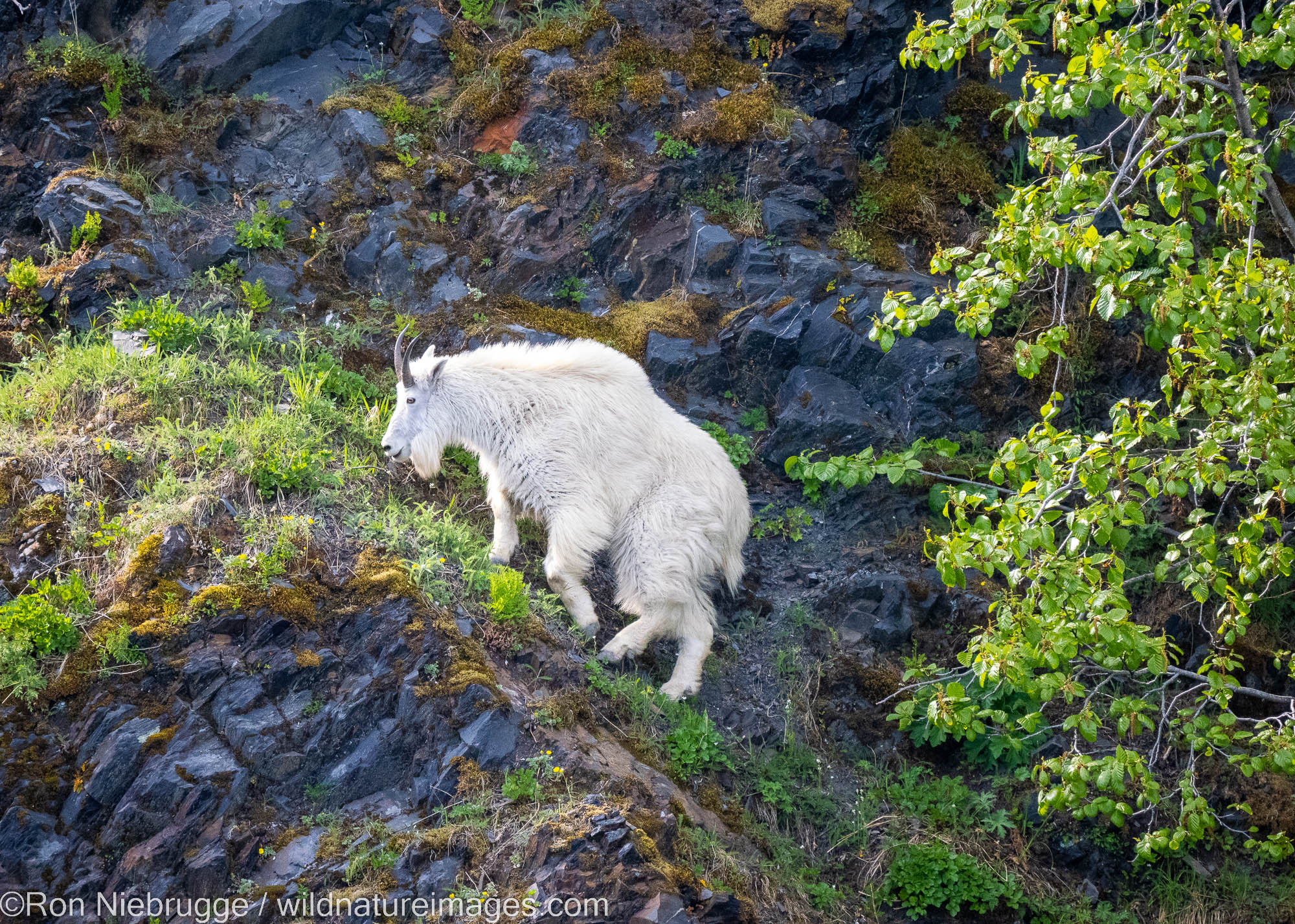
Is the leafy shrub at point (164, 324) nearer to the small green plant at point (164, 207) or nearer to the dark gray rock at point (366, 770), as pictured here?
the small green plant at point (164, 207)

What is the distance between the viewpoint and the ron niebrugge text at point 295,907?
5.05 meters

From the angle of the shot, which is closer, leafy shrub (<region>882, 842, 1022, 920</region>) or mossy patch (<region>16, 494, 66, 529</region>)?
leafy shrub (<region>882, 842, 1022, 920</region>)

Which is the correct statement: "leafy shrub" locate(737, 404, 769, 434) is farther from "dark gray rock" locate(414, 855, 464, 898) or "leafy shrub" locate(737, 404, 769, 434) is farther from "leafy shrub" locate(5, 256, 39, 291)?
"leafy shrub" locate(5, 256, 39, 291)

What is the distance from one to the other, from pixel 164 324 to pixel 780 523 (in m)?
6.26

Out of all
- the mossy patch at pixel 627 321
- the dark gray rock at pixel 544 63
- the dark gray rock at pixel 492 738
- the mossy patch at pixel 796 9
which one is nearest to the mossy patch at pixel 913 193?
the mossy patch at pixel 796 9

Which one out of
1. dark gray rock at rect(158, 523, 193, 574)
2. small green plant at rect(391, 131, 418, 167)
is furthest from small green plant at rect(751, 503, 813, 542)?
small green plant at rect(391, 131, 418, 167)

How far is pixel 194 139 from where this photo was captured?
10.8 metres

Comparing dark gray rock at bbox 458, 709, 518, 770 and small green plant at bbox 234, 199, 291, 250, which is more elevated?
small green plant at bbox 234, 199, 291, 250

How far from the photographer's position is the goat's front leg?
7945mm

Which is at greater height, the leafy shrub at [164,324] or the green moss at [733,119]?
the green moss at [733,119]

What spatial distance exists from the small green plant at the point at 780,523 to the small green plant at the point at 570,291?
3218mm

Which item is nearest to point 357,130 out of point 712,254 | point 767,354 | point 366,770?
point 712,254

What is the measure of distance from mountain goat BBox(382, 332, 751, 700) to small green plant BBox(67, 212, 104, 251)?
4.03 meters

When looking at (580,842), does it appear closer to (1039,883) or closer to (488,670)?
(488,670)
